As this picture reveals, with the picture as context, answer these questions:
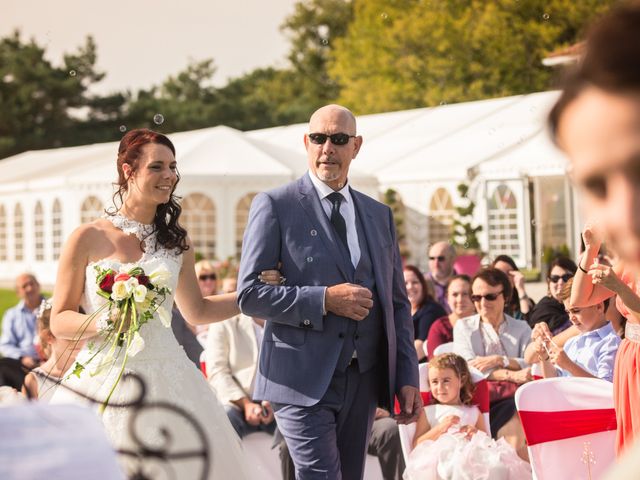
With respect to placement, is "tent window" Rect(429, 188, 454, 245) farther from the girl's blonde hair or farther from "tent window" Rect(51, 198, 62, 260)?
the girl's blonde hair

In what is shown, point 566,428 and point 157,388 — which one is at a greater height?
point 157,388

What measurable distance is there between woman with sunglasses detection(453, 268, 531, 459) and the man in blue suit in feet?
8.45

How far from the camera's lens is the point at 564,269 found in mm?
8297

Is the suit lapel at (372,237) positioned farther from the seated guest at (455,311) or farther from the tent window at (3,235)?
the tent window at (3,235)

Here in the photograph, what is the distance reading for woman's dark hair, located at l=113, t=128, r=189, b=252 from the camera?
16.5 ft

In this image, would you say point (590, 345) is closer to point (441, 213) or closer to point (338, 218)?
point (338, 218)

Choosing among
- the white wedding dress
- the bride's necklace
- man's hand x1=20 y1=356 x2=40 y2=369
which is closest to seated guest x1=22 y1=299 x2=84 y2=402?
the white wedding dress

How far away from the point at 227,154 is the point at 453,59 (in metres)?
17.1

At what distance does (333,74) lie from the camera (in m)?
50.0

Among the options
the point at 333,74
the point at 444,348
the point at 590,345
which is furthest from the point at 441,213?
the point at 333,74

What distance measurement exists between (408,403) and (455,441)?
6.18 ft

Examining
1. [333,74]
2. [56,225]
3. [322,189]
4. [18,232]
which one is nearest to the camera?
[322,189]

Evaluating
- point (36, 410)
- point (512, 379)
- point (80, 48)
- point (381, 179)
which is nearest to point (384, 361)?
point (512, 379)

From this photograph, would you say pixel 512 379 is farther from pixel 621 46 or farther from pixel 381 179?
pixel 381 179
